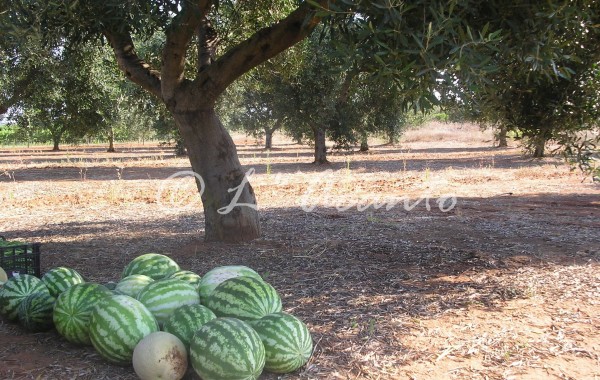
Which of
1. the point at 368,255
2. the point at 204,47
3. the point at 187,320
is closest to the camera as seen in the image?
the point at 187,320

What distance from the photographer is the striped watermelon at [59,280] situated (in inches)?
166

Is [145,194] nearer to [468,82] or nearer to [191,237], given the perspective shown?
[191,237]

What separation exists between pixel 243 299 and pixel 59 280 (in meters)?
1.69

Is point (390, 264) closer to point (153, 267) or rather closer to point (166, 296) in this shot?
point (153, 267)

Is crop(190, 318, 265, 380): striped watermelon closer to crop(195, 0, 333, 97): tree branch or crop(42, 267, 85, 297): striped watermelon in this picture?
crop(42, 267, 85, 297): striped watermelon

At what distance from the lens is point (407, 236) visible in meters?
7.94

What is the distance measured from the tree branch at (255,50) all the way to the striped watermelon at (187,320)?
12.2 ft

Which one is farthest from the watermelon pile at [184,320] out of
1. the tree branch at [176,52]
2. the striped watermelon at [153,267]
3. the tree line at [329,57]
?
the tree branch at [176,52]

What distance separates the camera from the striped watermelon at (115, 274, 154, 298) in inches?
153

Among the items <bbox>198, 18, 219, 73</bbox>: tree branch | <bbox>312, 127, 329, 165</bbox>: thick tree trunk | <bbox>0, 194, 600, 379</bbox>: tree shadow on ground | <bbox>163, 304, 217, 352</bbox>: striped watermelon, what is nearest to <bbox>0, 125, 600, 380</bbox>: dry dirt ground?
<bbox>0, 194, 600, 379</bbox>: tree shadow on ground

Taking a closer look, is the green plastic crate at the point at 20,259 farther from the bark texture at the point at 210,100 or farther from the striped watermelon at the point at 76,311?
the bark texture at the point at 210,100

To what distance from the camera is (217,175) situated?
733 centimetres

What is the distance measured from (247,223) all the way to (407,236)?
243cm

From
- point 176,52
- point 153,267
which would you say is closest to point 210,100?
point 176,52
